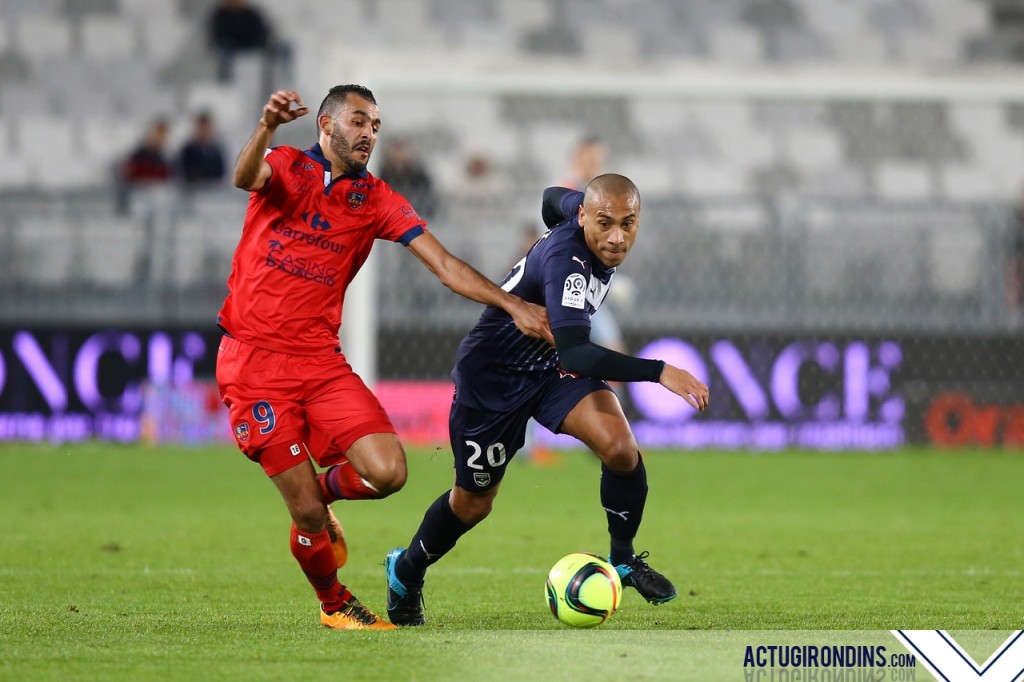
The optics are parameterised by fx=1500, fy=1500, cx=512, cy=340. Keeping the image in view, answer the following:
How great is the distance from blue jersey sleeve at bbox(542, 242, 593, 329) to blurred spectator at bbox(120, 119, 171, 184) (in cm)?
1095

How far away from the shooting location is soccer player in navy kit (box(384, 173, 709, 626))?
5812mm

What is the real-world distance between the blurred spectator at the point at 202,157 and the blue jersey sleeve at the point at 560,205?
1004 cm

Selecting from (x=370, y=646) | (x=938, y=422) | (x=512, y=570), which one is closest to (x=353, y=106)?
(x=370, y=646)

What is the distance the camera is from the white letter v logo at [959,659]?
14.7ft

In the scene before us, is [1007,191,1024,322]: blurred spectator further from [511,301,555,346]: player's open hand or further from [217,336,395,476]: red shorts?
[217,336,395,476]: red shorts

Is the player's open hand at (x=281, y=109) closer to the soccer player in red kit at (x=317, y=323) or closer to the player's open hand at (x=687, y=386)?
the soccer player in red kit at (x=317, y=323)

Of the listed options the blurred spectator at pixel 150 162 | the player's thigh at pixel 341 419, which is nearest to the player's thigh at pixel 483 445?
the player's thigh at pixel 341 419

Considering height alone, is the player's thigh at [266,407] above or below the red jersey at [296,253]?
below

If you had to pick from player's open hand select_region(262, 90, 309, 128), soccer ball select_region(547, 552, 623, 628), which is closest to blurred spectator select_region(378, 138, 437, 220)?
player's open hand select_region(262, 90, 309, 128)

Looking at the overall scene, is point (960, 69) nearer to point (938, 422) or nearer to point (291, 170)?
point (938, 422)

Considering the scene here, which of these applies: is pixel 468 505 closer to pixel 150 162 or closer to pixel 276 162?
pixel 276 162

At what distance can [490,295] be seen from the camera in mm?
5766

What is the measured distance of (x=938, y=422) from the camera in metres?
14.8

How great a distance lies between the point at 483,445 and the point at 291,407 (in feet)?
2.62
